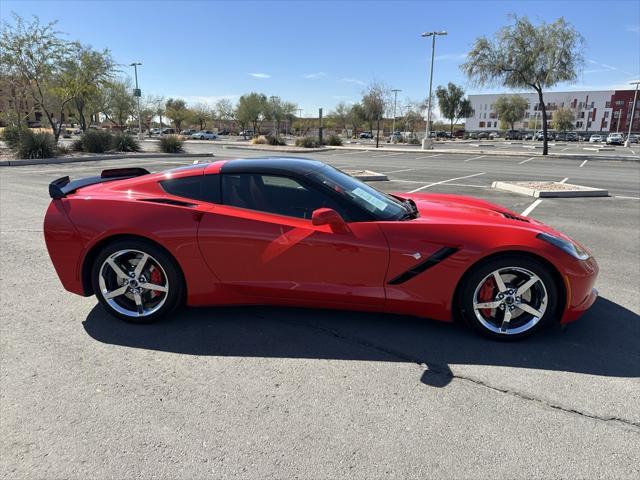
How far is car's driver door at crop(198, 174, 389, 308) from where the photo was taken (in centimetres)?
333

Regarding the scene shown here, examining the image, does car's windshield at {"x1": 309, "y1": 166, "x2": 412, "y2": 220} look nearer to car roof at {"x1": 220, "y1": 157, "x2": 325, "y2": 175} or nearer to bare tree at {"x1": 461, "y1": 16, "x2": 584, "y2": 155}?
car roof at {"x1": 220, "y1": 157, "x2": 325, "y2": 175}

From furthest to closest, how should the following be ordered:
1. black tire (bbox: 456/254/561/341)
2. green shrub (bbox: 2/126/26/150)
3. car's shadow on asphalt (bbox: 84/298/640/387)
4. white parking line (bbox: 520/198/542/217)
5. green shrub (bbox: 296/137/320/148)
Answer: green shrub (bbox: 296/137/320/148)
green shrub (bbox: 2/126/26/150)
white parking line (bbox: 520/198/542/217)
black tire (bbox: 456/254/561/341)
car's shadow on asphalt (bbox: 84/298/640/387)

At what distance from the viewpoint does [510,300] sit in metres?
3.36

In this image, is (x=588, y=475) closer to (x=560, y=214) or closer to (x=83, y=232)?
(x=83, y=232)

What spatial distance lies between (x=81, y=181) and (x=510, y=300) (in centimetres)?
393

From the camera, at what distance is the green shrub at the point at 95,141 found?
25250mm

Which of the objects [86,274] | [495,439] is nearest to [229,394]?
[495,439]

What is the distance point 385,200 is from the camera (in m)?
3.93

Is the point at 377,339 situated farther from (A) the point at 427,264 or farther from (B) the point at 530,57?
(B) the point at 530,57

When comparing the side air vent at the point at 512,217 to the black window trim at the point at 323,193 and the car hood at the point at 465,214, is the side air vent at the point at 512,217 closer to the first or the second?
the car hood at the point at 465,214

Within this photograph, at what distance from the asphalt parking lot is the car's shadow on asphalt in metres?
0.02

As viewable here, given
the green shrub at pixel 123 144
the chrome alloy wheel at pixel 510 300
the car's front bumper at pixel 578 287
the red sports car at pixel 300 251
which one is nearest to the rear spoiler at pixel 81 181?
the red sports car at pixel 300 251

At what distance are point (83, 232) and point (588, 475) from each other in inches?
147

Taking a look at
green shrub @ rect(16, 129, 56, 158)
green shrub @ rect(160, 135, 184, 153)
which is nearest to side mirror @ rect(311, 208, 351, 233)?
green shrub @ rect(16, 129, 56, 158)
